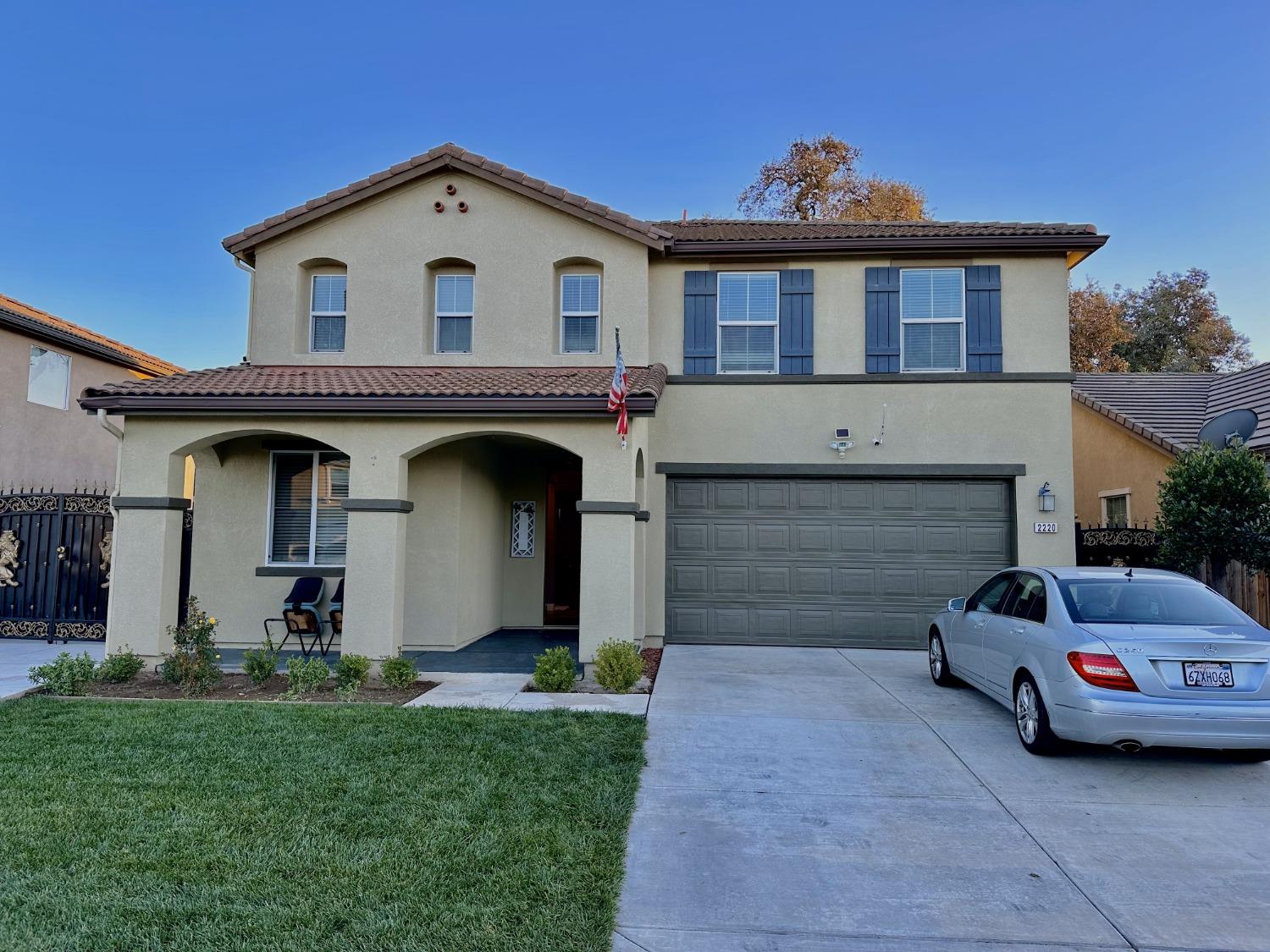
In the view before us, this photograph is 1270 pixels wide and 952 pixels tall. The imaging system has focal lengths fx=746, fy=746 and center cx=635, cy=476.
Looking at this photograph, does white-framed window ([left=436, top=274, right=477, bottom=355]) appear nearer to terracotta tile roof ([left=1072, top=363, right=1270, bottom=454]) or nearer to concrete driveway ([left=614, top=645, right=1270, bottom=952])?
concrete driveway ([left=614, top=645, right=1270, bottom=952])

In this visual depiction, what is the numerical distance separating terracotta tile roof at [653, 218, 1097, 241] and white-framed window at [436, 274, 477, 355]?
3.32m

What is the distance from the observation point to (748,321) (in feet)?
37.6

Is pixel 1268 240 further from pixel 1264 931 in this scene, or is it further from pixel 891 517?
pixel 1264 931

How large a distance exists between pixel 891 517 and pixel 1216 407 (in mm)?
8189

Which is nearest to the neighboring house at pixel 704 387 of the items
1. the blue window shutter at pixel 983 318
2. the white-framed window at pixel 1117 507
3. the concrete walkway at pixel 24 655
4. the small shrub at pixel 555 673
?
the blue window shutter at pixel 983 318

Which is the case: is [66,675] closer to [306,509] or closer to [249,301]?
[306,509]

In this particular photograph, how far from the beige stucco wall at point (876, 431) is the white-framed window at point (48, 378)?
12899 mm

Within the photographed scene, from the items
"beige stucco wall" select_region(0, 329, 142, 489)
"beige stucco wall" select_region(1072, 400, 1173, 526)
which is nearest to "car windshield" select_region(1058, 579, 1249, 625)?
"beige stucco wall" select_region(1072, 400, 1173, 526)

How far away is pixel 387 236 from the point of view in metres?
11.4

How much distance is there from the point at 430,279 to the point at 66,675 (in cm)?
686

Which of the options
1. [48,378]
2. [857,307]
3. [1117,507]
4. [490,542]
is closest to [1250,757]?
[857,307]

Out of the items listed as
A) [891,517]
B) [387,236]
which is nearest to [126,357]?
[387,236]

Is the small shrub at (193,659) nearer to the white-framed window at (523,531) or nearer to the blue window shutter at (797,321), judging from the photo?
the white-framed window at (523,531)

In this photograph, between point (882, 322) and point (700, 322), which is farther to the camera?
point (700, 322)
